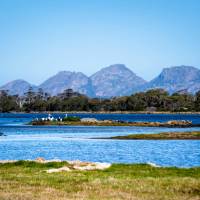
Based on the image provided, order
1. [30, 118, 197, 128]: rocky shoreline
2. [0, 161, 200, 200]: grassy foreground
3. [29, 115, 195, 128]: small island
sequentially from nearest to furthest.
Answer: [0, 161, 200, 200]: grassy foreground → [30, 118, 197, 128]: rocky shoreline → [29, 115, 195, 128]: small island

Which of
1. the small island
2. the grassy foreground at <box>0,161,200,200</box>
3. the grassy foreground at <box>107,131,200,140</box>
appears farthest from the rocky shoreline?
the grassy foreground at <box>0,161,200,200</box>

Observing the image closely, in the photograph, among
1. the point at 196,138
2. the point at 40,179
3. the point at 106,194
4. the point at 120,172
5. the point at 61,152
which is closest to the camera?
the point at 106,194

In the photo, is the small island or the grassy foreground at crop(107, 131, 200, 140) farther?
the small island

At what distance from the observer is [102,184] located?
2566 cm

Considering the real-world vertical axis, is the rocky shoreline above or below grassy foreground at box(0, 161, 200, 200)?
above

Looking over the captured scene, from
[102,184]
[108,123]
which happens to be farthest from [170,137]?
[108,123]

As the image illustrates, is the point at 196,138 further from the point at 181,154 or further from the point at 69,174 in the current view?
the point at 69,174

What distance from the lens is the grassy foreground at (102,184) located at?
22.6 meters

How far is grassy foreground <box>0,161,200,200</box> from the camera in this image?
2262 cm

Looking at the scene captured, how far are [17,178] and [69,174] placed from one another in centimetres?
294

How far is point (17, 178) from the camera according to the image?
2794cm

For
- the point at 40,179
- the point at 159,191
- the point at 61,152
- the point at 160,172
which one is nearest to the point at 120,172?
the point at 160,172

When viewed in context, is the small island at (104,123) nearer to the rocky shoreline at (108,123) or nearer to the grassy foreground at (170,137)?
the rocky shoreline at (108,123)

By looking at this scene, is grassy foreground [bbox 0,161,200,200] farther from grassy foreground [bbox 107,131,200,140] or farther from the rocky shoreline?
the rocky shoreline
